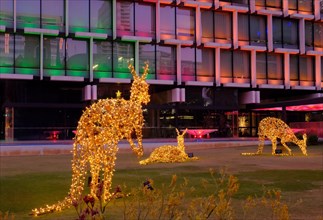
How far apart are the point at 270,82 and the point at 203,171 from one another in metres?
34.6

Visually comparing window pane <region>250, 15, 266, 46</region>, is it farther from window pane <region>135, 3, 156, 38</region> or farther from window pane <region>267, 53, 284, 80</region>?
window pane <region>135, 3, 156, 38</region>

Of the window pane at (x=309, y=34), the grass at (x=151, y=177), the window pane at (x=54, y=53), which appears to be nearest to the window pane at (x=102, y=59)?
the window pane at (x=54, y=53)

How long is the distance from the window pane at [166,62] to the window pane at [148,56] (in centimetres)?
53

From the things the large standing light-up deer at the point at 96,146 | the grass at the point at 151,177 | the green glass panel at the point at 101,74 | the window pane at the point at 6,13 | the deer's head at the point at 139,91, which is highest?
the window pane at the point at 6,13

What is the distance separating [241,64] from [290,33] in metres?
Answer: 7.20

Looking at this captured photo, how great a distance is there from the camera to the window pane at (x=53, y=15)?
40.9 metres

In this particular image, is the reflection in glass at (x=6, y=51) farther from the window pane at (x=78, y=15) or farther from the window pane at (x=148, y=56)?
the window pane at (x=148, y=56)

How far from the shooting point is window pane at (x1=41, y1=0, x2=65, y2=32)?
40.9 m

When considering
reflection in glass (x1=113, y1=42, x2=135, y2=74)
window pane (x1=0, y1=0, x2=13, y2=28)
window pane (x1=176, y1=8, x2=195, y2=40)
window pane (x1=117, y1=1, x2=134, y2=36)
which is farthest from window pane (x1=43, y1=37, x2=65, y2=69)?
window pane (x1=176, y1=8, x2=195, y2=40)

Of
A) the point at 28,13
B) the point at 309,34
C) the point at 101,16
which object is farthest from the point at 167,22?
the point at 309,34

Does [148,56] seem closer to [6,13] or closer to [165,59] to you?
[165,59]

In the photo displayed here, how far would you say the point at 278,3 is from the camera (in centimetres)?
4981

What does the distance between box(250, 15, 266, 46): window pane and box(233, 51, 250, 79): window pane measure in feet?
5.73

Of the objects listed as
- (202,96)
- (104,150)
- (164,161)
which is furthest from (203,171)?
(202,96)
